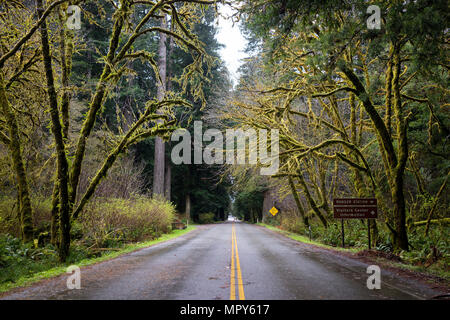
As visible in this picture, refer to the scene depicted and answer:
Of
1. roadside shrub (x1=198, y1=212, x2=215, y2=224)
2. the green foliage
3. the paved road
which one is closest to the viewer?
the paved road

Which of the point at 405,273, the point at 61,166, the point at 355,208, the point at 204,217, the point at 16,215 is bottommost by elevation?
the point at 204,217

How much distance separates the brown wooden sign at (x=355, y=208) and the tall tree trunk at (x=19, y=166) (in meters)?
12.1

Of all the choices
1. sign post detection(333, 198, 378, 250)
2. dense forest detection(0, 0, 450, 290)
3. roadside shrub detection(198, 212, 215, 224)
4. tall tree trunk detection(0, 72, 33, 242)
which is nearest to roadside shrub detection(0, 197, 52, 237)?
dense forest detection(0, 0, 450, 290)

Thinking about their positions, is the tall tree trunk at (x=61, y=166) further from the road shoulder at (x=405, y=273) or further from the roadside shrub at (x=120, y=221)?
the road shoulder at (x=405, y=273)

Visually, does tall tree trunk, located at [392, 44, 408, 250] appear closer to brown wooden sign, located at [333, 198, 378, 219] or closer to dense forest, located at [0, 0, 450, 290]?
dense forest, located at [0, 0, 450, 290]

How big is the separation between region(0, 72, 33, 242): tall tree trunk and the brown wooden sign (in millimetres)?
12094

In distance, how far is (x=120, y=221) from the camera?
51.3 feet

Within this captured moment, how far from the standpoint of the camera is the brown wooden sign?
12.7 m

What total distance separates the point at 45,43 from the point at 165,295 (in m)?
8.27

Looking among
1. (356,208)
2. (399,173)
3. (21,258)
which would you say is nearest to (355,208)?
(356,208)

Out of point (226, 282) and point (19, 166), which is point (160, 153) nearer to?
point (19, 166)

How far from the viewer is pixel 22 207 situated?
33.3 feet

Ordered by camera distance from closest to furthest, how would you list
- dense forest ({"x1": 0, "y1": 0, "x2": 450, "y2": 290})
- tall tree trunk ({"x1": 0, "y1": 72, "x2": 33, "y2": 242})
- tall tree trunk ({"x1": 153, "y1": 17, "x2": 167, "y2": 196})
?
dense forest ({"x1": 0, "y1": 0, "x2": 450, "y2": 290}) < tall tree trunk ({"x1": 0, "y1": 72, "x2": 33, "y2": 242}) < tall tree trunk ({"x1": 153, "y1": 17, "x2": 167, "y2": 196})

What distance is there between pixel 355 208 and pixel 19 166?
1309 centimetres
